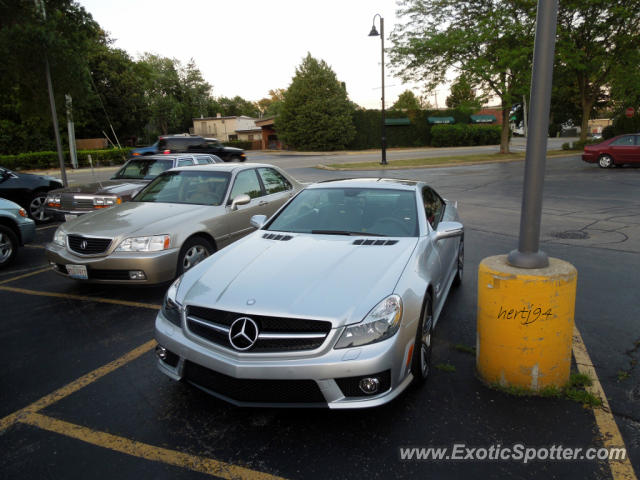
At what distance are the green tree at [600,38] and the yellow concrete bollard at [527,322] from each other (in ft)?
86.1

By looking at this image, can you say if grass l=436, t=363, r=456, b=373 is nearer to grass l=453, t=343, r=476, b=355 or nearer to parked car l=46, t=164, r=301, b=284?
grass l=453, t=343, r=476, b=355

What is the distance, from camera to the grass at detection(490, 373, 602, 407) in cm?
326

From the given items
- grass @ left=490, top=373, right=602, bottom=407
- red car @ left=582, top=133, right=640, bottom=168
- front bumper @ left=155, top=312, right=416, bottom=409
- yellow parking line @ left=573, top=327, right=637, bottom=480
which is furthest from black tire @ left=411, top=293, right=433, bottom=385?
red car @ left=582, top=133, right=640, bottom=168

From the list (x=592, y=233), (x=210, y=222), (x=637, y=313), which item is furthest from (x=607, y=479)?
(x=592, y=233)

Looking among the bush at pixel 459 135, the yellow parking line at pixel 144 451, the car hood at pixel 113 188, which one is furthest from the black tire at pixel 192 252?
the bush at pixel 459 135

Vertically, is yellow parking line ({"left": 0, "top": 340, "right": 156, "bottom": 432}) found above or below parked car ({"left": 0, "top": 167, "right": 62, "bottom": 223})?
below

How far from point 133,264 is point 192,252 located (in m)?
0.78

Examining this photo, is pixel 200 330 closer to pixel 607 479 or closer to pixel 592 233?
pixel 607 479

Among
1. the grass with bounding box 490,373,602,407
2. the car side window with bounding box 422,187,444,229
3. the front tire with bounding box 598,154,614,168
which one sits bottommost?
the grass with bounding box 490,373,602,407

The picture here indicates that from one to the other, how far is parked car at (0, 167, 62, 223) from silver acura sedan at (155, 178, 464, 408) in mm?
9015

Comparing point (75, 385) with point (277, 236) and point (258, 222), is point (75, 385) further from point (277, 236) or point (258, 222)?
point (258, 222)

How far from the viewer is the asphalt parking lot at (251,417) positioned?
8.89 feet

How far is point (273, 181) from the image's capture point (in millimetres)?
7645

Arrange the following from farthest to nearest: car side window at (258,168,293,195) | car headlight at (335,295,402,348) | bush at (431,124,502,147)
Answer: bush at (431,124,502,147) → car side window at (258,168,293,195) → car headlight at (335,295,402,348)
